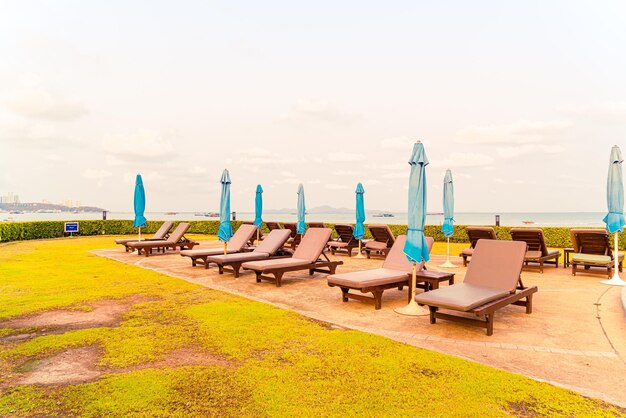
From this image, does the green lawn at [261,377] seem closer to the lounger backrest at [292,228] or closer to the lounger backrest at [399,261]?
the lounger backrest at [399,261]

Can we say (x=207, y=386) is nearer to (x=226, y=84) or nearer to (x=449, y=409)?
(x=449, y=409)

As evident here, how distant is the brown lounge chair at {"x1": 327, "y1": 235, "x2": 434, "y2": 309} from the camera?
6648mm

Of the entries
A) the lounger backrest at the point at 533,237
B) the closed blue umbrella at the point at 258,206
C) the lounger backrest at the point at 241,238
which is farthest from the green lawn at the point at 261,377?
the closed blue umbrella at the point at 258,206

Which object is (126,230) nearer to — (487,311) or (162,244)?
(162,244)

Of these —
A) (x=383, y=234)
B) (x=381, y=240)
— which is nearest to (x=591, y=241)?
(x=383, y=234)

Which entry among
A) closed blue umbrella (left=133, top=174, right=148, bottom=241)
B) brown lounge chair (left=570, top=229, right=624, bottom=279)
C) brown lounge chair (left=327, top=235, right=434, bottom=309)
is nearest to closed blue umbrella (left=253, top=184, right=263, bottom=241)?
closed blue umbrella (left=133, top=174, right=148, bottom=241)

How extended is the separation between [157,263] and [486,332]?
10.2 meters

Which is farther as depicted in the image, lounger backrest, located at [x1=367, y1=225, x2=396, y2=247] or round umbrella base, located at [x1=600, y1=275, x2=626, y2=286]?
lounger backrest, located at [x1=367, y1=225, x2=396, y2=247]

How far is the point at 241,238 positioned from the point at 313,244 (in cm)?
339

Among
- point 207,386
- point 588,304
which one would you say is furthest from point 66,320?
point 588,304

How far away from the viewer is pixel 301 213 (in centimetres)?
1598

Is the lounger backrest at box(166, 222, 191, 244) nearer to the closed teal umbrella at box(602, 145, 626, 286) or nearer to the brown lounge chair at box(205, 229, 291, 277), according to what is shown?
the brown lounge chair at box(205, 229, 291, 277)

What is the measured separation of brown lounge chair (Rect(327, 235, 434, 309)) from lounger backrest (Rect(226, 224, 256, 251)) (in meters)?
5.63

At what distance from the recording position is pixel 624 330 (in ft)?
17.9
